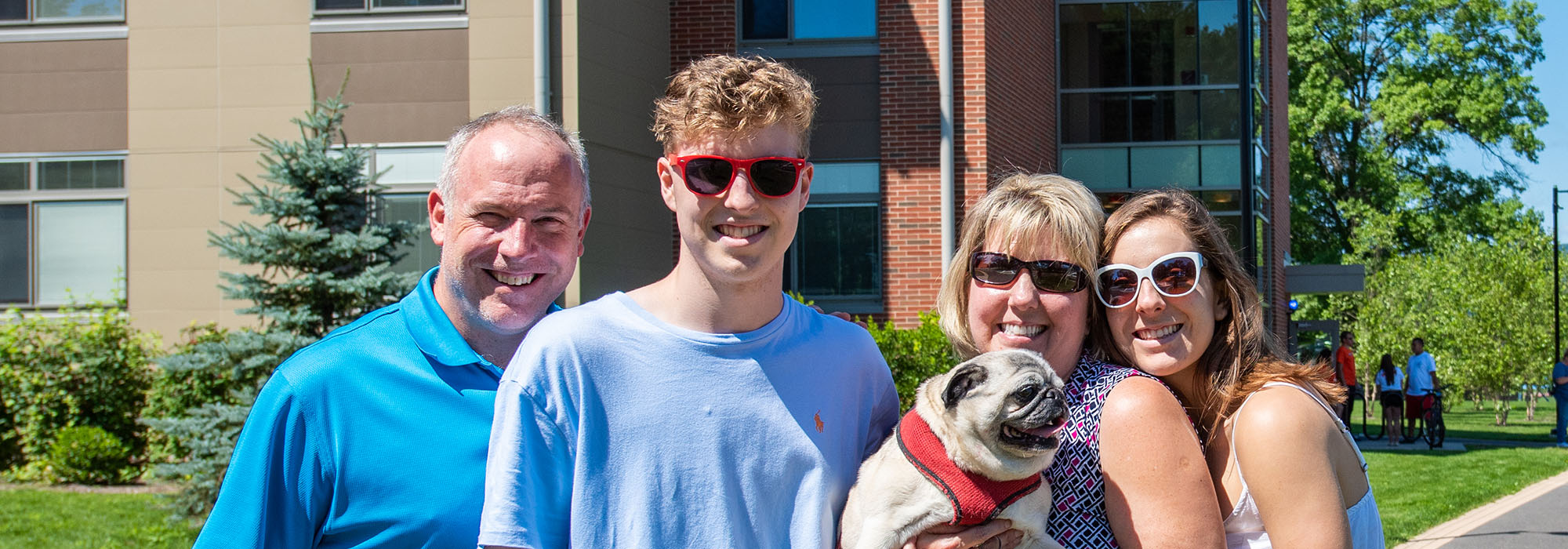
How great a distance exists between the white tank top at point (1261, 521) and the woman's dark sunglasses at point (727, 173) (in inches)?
59.2

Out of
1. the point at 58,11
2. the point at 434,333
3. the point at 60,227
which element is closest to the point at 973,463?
the point at 434,333

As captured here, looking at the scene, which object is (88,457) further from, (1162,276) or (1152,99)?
(1152,99)

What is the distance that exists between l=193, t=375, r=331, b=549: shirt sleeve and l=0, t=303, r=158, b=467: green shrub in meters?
13.3

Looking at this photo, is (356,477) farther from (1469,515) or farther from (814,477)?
(1469,515)

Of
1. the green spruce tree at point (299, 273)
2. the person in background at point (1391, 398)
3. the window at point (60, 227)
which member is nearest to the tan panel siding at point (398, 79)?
the green spruce tree at point (299, 273)

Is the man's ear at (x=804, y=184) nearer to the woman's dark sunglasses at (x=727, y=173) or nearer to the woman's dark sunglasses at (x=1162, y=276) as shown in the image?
the woman's dark sunglasses at (x=727, y=173)

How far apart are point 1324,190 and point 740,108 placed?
49.6 meters

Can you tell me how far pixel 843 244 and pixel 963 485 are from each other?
14488 mm

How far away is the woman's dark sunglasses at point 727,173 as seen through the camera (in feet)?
8.95

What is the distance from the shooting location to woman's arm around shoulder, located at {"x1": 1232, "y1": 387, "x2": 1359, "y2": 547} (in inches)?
120

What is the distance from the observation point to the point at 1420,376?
22656 mm

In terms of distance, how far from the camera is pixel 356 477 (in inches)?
115

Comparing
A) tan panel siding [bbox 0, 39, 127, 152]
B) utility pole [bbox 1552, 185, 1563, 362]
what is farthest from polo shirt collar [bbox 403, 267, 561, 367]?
utility pole [bbox 1552, 185, 1563, 362]

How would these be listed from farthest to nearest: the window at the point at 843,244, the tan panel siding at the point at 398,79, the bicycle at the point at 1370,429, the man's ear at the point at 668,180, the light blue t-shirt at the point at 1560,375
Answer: the bicycle at the point at 1370,429 → the light blue t-shirt at the point at 1560,375 → the window at the point at 843,244 → the tan panel siding at the point at 398,79 → the man's ear at the point at 668,180
